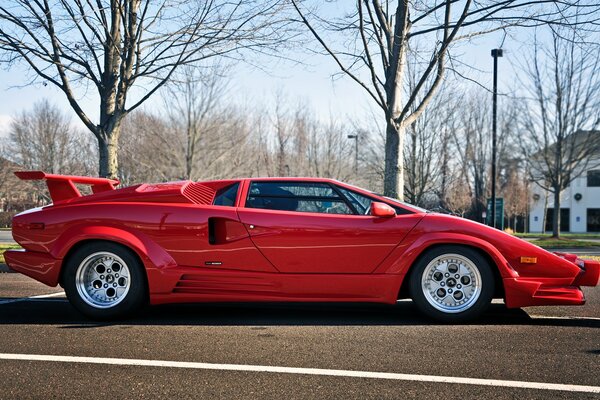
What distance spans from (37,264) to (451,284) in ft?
12.7

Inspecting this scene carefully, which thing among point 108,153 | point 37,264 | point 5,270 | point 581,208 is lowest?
point 5,270

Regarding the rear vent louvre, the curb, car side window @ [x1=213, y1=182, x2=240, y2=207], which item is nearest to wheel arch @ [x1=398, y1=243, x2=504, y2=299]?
car side window @ [x1=213, y1=182, x2=240, y2=207]

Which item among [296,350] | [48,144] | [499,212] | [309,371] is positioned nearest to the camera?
[309,371]

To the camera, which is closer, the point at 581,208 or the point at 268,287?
the point at 268,287

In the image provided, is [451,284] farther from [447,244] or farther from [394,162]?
[394,162]

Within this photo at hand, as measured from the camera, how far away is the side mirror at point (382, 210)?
4.66 metres

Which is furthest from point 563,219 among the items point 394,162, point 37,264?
point 37,264

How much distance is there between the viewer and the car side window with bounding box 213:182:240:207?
16.5ft

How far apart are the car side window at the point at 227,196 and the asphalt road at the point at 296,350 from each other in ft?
3.55

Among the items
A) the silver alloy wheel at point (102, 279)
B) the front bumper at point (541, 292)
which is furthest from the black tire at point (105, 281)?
the front bumper at point (541, 292)

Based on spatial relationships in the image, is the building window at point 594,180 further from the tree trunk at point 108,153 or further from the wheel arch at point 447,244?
the wheel arch at point 447,244

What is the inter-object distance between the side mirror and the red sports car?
0.01 metres

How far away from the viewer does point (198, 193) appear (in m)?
5.13

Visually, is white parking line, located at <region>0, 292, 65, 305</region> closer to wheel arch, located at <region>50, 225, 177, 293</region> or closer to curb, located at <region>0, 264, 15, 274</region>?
wheel arch, located at <region>50, 225, 177, 293</region>
